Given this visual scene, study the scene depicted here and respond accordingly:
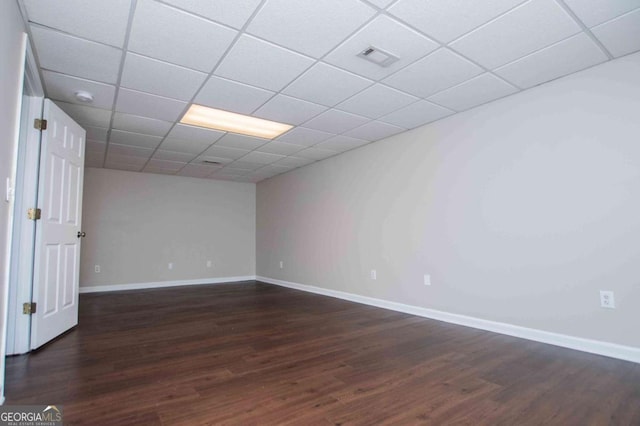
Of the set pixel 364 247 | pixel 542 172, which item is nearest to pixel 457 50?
pixel 542 172

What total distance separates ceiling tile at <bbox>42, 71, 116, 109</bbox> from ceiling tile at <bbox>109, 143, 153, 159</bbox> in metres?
1.51

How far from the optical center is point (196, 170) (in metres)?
6.16

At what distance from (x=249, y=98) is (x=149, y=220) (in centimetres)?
434

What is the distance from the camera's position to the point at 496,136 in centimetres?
316

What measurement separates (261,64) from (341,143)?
2147 mm

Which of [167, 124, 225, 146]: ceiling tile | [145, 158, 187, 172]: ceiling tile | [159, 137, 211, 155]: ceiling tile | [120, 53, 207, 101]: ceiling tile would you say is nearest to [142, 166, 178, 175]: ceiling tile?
[145, 158, 187, 172]: ceiling tile

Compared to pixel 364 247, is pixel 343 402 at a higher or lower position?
lower

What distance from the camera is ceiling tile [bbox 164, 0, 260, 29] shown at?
188cm

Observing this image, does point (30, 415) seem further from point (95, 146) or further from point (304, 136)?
point (95, 146)

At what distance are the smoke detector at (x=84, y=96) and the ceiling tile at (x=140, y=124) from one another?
1.09 feet

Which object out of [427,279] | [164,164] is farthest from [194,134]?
[427,279]

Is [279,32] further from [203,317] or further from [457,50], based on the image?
[203,317]

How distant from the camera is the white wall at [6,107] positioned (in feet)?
5.20

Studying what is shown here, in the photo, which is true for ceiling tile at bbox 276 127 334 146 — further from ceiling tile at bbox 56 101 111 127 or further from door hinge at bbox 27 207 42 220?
door hinge at bbox 27 207 42 220
